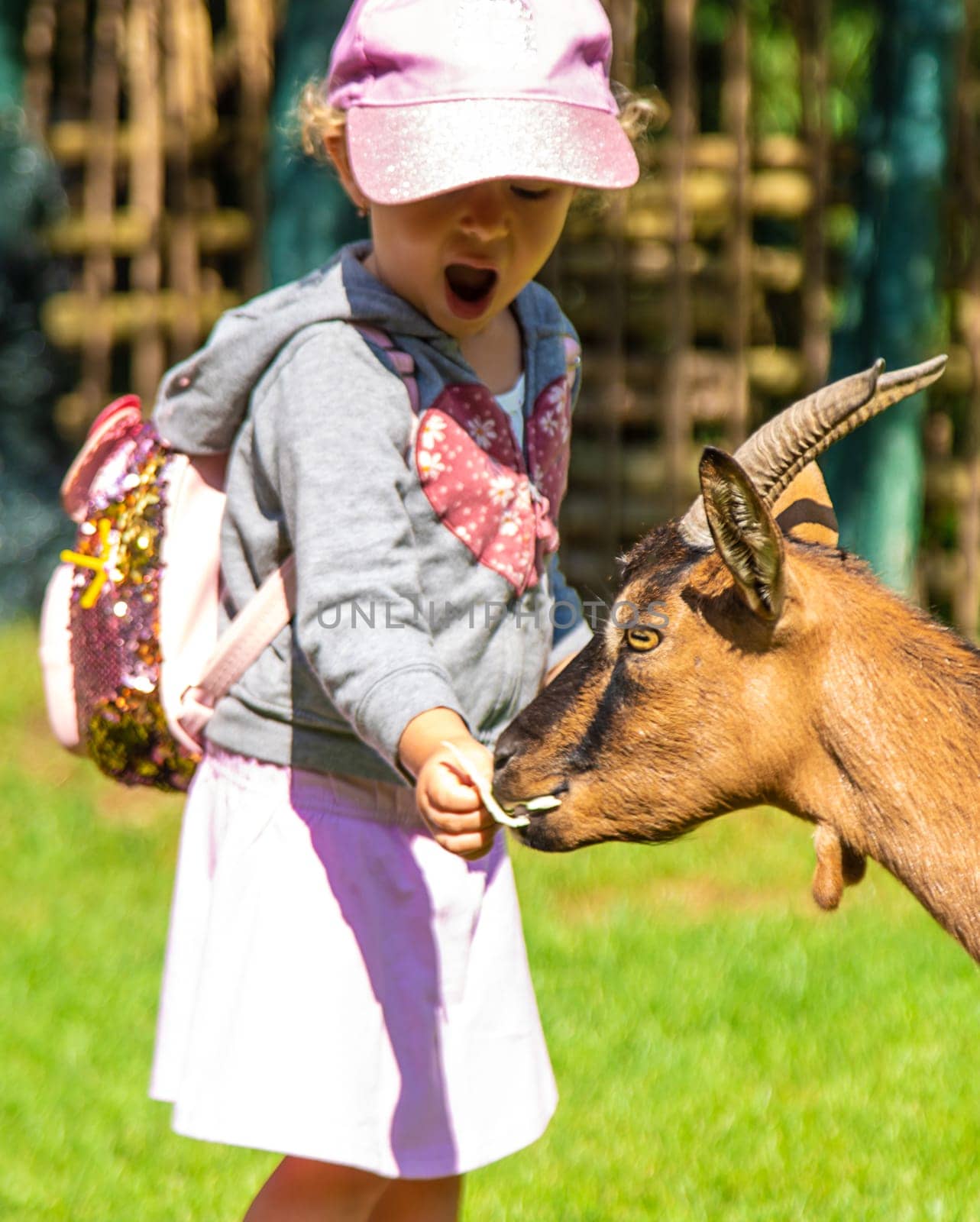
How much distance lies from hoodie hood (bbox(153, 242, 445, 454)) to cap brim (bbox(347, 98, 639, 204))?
184mm

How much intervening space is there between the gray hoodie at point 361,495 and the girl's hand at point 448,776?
24 centimetres

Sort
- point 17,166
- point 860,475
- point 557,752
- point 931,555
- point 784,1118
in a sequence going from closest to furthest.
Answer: point 557,752 → point 784,1118 → point 860,475 → point 931,555 → point 17,166

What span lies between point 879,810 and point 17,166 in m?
8.52

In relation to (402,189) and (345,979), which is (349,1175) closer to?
(345,979)

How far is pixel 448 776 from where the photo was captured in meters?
2.53

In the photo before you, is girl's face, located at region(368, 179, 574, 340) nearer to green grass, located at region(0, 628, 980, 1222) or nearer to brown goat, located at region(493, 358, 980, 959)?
brown goat, located at region(493, 358, 980, 959)

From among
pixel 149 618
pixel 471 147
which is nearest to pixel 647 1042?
pixel 149 618

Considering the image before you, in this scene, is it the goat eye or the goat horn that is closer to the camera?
the goat horn

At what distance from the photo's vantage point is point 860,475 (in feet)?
26.0

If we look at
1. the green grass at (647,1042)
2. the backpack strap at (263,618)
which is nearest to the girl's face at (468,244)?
the backpack strap at (263,618)

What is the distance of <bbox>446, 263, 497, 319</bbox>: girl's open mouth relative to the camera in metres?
3.10

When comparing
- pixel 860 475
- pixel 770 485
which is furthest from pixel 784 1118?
pixel 860 475

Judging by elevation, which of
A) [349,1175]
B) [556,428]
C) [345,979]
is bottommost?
[349,1175]

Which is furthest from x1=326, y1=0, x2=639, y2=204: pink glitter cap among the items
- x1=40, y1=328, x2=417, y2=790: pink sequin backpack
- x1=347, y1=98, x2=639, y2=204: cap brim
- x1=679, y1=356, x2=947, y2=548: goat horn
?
x1=40, y1=328, x2=417, y2=790: pink sequin backpack
